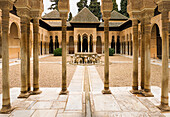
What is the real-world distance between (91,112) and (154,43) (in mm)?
16841

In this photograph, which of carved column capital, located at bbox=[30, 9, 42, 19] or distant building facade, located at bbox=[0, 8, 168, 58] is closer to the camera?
carved column capital, located at bbox=[30, 9, 42, 19]

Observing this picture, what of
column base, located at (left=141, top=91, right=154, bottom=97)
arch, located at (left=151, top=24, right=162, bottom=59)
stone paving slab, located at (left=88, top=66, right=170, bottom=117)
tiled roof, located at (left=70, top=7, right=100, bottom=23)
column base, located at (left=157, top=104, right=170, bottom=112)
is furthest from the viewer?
tiled roof, located at (left=70, top=7, right=100, bottom=23)

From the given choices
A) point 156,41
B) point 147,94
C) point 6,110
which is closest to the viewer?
point 6,110

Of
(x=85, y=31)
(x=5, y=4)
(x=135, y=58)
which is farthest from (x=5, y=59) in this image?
(x=85, y=31)

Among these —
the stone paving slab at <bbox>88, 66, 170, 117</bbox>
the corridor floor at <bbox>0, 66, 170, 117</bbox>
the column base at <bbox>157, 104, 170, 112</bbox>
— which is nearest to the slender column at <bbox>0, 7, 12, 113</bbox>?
the corridor floor at <bbox>0, 66, 170, 117</bbox>

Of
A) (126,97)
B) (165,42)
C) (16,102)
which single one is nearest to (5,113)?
(16,102)

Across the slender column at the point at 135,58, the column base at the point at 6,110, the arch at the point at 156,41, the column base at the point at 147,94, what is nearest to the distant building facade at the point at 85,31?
the arch at the point at 156,41

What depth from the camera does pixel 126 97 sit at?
3.73 m

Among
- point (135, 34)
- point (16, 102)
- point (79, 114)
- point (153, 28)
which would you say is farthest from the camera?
point (153, 28)

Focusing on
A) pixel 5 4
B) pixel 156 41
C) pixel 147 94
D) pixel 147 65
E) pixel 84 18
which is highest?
pixel 84 18

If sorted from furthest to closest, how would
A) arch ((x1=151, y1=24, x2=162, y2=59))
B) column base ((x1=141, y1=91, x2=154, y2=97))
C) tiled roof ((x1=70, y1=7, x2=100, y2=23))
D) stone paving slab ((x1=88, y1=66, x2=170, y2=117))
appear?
tiled roof ((x1=70, y1=7, x2=100, y2=23)), arch ((x1=151, y1=24, x2=162, y2=59)), column base ((x1=141, y1=91, x2=154, y2=97)), stone paving slab ((x1=88, y1=66, x2=170, y2=117))

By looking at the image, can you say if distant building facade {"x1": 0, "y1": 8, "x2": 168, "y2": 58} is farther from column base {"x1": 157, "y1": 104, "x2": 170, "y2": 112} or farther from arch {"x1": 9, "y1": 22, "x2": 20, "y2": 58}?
column base {"x1": 157, "y1": 104, "x2": 170, "y2": 112}

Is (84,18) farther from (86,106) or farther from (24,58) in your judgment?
(86,106)

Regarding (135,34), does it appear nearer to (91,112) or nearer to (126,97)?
(126,97)
